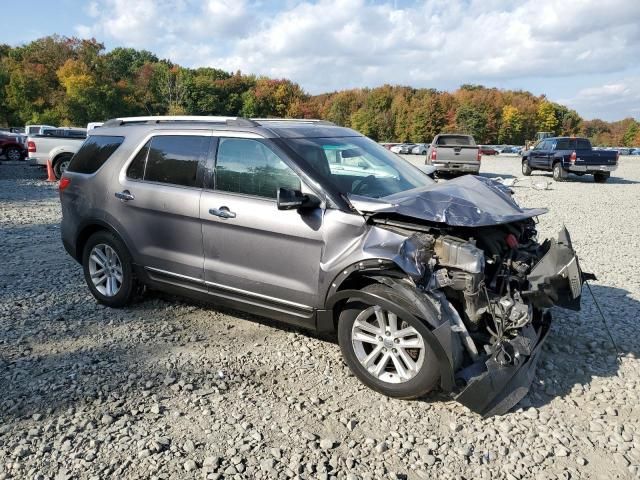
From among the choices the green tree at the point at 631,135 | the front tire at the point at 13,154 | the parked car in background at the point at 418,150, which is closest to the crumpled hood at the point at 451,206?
the front tire at the point at 13,154

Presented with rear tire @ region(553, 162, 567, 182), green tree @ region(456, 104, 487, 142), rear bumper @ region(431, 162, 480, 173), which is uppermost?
green tree @ region(456, 104, 487, 142)

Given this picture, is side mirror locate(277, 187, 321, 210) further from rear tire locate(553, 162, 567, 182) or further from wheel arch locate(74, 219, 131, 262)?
rear tire locate(553, 162, 567, 182)

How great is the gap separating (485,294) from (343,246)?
0.99 m

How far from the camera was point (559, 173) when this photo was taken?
19188mm

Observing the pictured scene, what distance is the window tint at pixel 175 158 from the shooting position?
4355 mm

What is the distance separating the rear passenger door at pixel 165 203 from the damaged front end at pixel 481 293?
5.38ft

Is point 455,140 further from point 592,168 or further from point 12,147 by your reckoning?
point 12,147

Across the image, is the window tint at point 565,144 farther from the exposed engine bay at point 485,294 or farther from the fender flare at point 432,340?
the fender flare at point 432,340

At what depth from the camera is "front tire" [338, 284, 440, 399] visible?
3.28 metres

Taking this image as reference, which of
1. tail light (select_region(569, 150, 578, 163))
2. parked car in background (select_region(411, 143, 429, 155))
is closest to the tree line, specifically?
parked car in background (select_region(411, 143, 429, 155))

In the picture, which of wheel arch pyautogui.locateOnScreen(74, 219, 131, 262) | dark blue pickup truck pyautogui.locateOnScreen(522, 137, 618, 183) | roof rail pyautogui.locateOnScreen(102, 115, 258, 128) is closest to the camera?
roof rail pyautogui.locateOnScreen(102, 115, 258, 128)

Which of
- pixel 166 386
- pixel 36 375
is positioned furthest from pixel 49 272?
pixel 166 386

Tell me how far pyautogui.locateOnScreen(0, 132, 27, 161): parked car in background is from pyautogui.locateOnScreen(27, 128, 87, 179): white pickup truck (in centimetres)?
697

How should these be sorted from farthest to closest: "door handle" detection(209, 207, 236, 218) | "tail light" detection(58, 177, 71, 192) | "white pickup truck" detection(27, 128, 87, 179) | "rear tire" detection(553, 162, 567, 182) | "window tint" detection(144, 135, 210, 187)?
"rear tire" detection(553, 162, 567, 182), "white pickup truck" detection(27, 128, 87, 179), "tail light" detection(58, 177, 71, 192), "window tint" detection(144, 135, 210, 187), "door handle" detection(209, 207, 236, 218)
